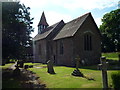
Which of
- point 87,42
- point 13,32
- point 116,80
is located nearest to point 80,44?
point 87,42

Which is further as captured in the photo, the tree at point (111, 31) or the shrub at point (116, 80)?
the tree at point (111, 31)

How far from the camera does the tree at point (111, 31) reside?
41.8 metres

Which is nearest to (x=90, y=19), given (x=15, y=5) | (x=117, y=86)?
(x=15, y=5)

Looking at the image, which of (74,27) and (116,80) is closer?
(116,80)

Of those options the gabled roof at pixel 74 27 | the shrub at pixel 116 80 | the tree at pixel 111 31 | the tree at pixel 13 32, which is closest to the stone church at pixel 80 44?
the gabled roof at pixel 74 27

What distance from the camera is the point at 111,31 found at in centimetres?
4353

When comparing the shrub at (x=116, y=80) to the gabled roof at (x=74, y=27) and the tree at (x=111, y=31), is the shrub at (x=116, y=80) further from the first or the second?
the tree at (x=111, y=31)

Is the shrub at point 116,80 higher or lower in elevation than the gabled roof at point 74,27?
lower

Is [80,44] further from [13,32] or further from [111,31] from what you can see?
[111,31]

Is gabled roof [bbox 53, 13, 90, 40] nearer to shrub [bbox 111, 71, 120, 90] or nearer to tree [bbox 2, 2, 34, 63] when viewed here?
tree [bbox 2, 2, 34, 63]

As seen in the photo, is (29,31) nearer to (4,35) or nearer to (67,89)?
A: (4,35)

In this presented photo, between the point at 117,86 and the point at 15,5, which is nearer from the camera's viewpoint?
the point at 117,86

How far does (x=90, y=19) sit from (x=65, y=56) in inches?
364

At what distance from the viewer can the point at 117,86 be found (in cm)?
682
